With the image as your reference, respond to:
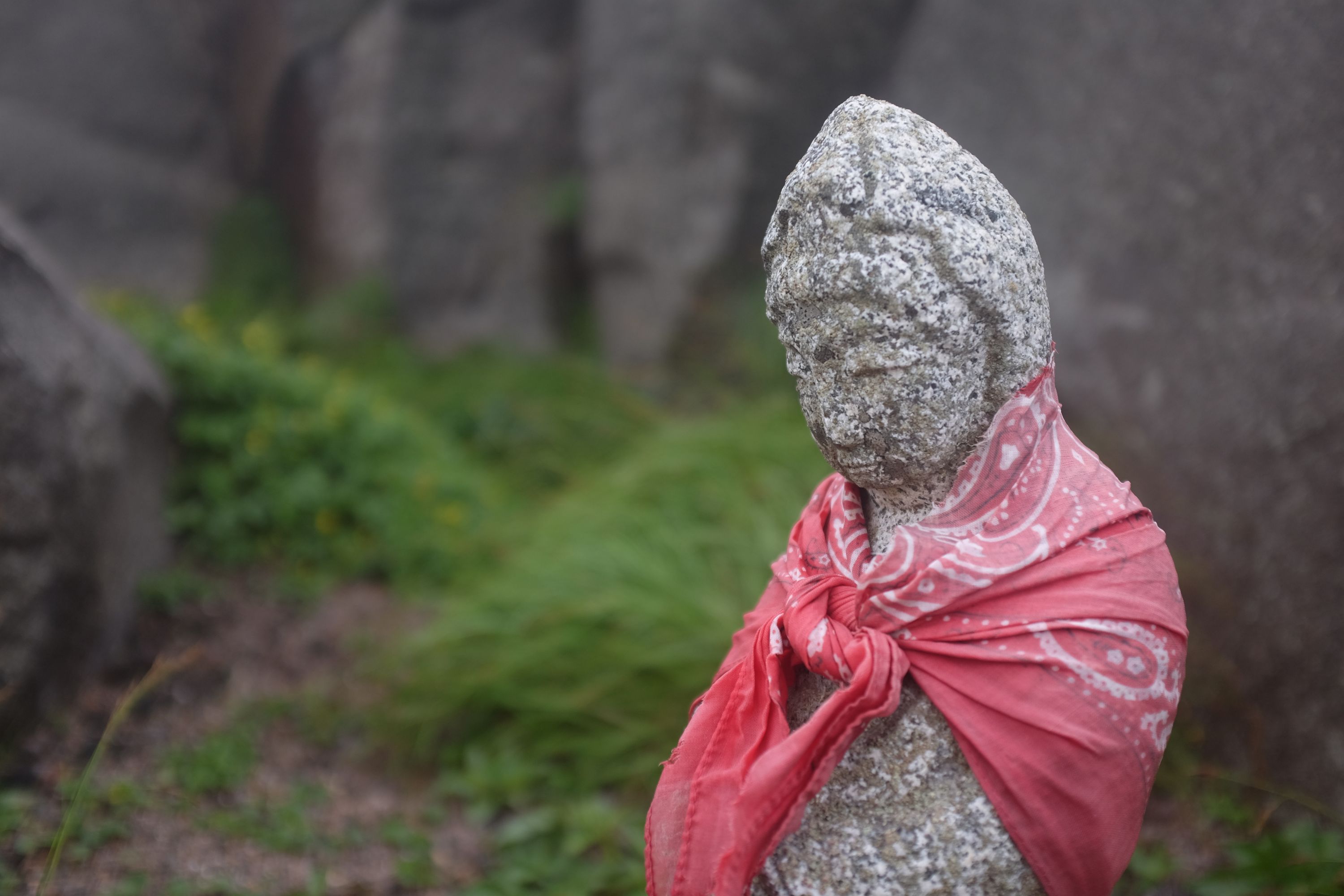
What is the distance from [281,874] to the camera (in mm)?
2031

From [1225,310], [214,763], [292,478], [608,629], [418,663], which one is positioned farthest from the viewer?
[292,478]

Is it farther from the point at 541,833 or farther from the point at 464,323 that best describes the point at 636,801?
the point at 464,323

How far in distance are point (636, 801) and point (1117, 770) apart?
1.53 metres

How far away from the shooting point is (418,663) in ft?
8.56

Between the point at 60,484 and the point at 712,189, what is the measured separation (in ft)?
9.50

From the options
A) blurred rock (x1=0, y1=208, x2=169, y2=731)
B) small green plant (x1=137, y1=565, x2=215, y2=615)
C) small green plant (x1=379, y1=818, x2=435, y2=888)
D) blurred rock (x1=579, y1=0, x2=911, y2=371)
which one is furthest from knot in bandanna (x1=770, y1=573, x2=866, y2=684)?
blurred rock (x1=579, y1=0, x2=911, y2=371)

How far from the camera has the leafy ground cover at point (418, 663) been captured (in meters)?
2.00

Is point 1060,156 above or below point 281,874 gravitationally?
above

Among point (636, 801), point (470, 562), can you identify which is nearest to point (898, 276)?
point (636, 801)

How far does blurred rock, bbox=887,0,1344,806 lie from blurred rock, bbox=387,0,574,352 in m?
2.98

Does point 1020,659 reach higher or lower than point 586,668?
higher

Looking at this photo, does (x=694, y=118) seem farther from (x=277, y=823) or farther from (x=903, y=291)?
(x=903, y=291)

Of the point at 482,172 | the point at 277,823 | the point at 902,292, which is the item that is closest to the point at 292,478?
the point at 277,823

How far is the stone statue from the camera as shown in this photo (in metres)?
0.92
